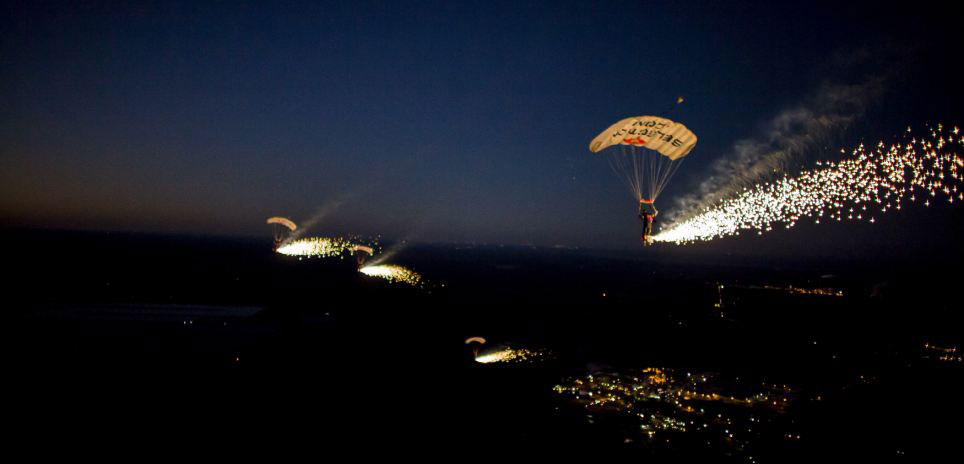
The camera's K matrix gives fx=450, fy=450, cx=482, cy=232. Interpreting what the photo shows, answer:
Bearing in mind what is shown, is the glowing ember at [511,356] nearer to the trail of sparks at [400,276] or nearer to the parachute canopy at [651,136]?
the parachute canopy at [651,136]

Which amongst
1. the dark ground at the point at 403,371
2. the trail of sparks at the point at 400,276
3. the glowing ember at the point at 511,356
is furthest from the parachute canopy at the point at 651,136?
the trail of sparks at the point at 400,276

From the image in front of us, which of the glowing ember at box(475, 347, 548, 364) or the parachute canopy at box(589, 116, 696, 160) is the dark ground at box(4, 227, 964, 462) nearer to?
the glowing ember at box(475, 347, 548, 364)

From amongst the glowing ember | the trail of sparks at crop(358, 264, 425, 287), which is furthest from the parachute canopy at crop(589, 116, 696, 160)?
the trail of sparks at crop(358, 264, 425, 287)

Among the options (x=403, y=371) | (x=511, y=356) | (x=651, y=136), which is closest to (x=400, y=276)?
(x=511, y=356)

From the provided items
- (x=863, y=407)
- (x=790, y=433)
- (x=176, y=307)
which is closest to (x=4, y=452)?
(x=790, y=433)

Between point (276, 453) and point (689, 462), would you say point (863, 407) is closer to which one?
point (689, 462)

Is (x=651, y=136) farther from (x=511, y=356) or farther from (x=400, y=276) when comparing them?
(x=400, y=276)
